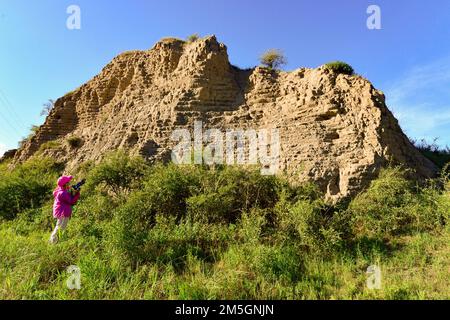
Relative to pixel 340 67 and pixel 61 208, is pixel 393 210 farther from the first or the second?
pixel 61 208

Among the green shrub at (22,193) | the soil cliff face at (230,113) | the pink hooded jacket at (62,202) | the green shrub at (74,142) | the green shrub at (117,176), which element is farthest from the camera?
the green shrub at (74,142)

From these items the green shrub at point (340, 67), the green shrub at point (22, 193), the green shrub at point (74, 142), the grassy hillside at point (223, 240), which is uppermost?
the green shrub at point (340, 67)

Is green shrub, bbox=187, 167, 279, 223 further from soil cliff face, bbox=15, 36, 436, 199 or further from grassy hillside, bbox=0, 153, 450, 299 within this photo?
soil cliff face, bbox=15, 36, 436, 199

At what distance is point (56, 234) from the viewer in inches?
230

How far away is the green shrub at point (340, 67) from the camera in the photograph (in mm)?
10766

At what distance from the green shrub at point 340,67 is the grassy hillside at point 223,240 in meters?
4.62

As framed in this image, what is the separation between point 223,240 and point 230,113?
228 inches

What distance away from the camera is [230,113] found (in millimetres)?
10766

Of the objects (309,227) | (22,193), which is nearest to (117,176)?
(22,193)

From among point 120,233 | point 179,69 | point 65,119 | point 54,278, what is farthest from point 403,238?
point 65,119

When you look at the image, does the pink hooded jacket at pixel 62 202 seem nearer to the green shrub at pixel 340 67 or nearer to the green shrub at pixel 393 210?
the green shrub at pixel 393 210

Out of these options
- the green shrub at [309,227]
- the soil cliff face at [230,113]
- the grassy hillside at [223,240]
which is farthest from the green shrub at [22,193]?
the green shrub at [309,227]

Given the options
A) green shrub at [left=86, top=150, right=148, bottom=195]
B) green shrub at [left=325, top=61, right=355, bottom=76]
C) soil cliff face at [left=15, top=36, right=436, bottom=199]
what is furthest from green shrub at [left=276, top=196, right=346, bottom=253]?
green shrub at [left=325, top=61, right=355, bottom=76]

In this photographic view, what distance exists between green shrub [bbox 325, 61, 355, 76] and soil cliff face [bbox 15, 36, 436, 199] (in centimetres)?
38
